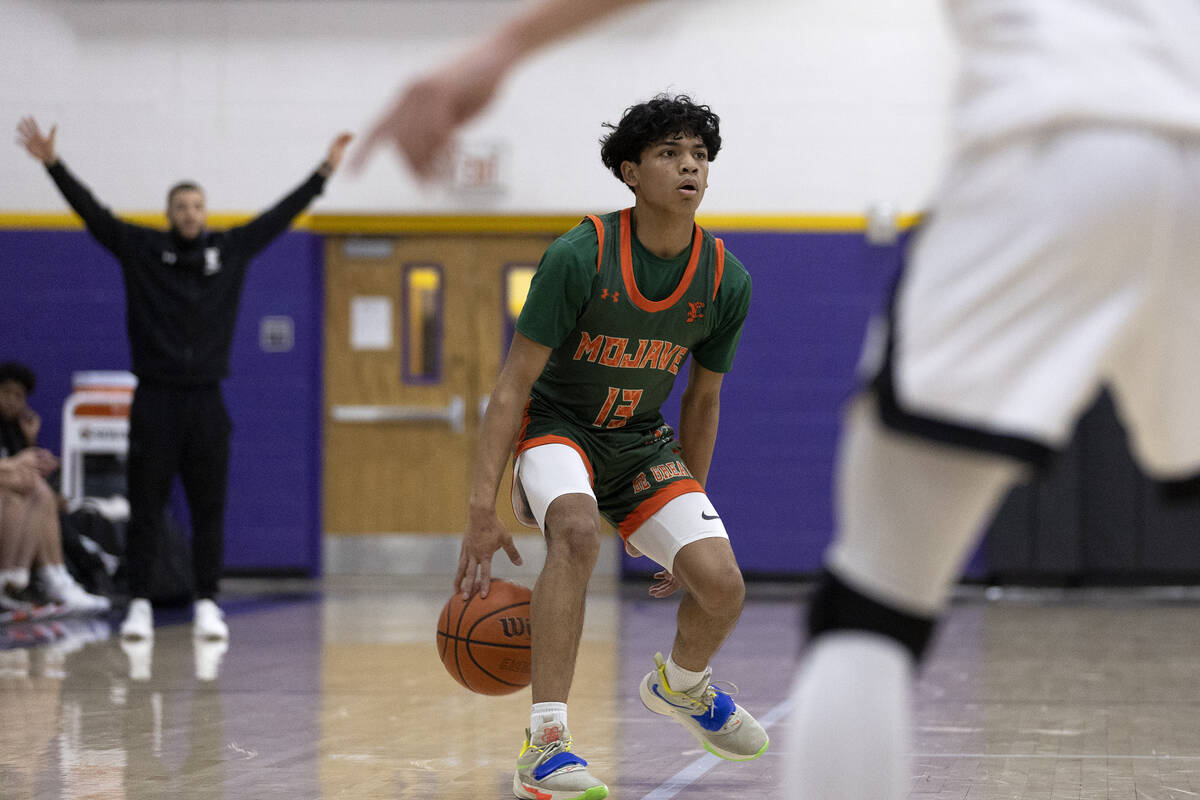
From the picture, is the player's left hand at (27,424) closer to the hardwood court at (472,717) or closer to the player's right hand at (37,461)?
the player's right hand at (37,461)

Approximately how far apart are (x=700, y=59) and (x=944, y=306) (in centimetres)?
919

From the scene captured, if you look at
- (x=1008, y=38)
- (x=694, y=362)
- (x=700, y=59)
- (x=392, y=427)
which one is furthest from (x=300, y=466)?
(x=1008, y=38)

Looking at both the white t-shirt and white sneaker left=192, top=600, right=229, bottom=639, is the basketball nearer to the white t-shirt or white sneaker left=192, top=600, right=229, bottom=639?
the white t-shirt

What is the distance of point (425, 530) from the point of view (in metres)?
10.4

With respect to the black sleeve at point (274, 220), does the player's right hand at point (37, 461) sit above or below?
below

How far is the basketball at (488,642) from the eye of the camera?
11.1 feet

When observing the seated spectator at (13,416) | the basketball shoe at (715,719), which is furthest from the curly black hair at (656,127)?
the seated spectator at (13,416)

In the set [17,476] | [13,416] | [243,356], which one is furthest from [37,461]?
[243,356]

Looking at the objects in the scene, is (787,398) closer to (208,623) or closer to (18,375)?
(208,623)

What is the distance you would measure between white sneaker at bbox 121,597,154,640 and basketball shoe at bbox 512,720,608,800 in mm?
3928

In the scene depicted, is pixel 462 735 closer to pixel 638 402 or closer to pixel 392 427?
pixel 638 402

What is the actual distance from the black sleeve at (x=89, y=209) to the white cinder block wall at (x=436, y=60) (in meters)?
3.39

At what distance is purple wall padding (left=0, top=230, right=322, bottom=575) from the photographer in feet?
33.8

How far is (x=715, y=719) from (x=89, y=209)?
4773mm
